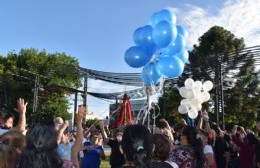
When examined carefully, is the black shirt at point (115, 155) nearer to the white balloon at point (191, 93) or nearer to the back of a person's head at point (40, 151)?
the white balloon at point (191, 93)

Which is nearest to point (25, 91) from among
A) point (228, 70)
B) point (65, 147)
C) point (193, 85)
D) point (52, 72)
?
point (52, 72)

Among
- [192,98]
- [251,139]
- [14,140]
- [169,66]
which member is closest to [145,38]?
[169,66]

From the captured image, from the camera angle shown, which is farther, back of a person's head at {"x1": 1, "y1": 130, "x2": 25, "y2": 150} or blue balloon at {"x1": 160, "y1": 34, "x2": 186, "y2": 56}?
blue balloon at {"x1": 160, "y1": 34, "x2": 186, "y2": 56}

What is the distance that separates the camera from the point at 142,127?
8.69 feet

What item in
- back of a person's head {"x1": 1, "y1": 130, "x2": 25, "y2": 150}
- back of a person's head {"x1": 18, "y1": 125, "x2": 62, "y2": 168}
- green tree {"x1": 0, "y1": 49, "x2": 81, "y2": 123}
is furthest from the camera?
green tree {"x1": 0, "y1": 49, "x2": 81, "y2": 123}

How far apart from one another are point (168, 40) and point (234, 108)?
23.2m

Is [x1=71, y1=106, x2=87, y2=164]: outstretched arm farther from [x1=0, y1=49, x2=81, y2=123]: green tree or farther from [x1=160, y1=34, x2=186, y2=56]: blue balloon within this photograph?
[x1=0, y1=49, x2=81, y2=123]: green tree

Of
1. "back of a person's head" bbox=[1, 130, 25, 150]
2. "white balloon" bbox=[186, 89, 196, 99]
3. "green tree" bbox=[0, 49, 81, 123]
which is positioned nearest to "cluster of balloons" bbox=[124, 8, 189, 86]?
"white balloon" bbox=[186, 89, 196, 99]

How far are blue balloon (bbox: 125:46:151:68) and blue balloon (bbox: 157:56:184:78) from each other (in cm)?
33

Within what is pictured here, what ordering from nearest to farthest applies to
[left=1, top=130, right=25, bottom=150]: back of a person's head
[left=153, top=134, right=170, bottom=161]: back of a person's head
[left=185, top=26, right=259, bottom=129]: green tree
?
[left=1, top=130, right=25, bottom=150]: back of a person's head < [left=153, top=134, right=170, bottom=161]: back of a person's head < [left=185, top=26, right=259, bottom=129]: green tree

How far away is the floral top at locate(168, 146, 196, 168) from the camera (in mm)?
3992

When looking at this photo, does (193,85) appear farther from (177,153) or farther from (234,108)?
(234,108)

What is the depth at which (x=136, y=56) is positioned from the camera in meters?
7.73

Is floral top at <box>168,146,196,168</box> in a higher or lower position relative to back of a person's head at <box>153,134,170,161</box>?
lower
